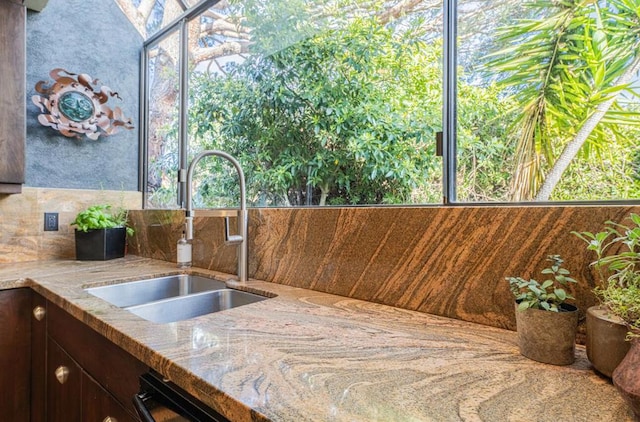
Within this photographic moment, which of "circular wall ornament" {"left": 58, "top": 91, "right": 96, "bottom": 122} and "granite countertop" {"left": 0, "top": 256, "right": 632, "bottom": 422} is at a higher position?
"circular wall ornament" {"left": 58, "top": 91, "right": 96, "bottom": 122}

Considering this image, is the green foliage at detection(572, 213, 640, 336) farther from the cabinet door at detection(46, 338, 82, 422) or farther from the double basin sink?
the cabinet door at detection(46, 338, 82, 422)

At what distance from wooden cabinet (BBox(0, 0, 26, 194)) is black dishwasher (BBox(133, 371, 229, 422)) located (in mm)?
1588

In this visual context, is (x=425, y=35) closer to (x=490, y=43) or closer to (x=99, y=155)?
(x=490, y=43)

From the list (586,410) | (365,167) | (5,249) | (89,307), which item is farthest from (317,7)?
(5,249)

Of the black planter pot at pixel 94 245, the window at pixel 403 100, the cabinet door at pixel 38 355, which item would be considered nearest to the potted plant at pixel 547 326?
the window at pixel 403 100

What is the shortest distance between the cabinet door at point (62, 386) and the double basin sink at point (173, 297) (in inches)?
9.2

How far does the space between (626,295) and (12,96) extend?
2429 millimetres

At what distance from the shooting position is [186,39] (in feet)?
7.27

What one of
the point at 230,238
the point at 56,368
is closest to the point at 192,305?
the point at 230,238

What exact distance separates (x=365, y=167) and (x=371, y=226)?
326 mm

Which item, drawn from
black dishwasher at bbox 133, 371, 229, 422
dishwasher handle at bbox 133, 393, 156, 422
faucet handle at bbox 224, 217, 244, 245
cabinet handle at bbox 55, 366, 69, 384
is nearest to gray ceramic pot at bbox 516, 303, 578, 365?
black dishwasher at bbox 133, 371, 229, 422

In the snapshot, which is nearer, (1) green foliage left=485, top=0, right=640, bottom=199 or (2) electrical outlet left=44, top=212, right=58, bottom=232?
(1) green foliage left=485, top=0, right=640, bottom=199

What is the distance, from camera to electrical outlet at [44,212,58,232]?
2.10 meters

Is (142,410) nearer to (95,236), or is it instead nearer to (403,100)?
(403,100)
